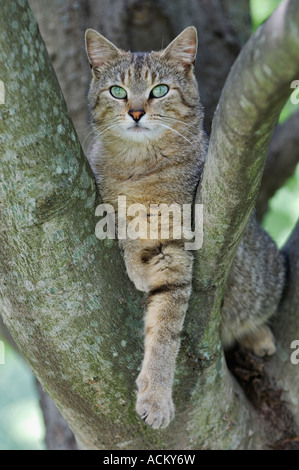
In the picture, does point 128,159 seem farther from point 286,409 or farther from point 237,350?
Result: point 286,409

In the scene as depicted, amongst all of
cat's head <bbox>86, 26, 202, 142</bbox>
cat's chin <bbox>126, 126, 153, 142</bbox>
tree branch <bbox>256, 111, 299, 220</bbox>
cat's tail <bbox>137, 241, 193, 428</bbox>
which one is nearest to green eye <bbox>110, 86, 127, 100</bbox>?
cat's head <bbox>86, 26, 202, 142</bbox>

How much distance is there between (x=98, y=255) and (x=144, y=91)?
1.19m

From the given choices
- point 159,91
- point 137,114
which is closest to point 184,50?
point 159,91

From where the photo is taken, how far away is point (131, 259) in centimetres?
288

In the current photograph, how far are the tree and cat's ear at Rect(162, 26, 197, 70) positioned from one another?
4.02 feet

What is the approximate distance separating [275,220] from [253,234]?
6.99 ft

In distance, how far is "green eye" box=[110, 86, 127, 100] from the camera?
3252 mm

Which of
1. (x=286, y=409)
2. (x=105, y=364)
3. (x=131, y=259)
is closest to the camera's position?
(x=105, y=364)

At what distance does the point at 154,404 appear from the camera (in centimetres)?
251

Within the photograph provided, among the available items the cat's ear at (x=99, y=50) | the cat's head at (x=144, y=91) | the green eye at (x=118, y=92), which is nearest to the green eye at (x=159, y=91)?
the cat's head at (x=144, y=91)

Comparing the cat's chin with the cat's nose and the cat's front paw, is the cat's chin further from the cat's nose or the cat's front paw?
the cat's front paw

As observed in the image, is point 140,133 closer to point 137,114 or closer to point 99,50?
point 137,114

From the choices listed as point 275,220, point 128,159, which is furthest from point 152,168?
point 275,220

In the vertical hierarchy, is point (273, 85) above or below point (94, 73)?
above
